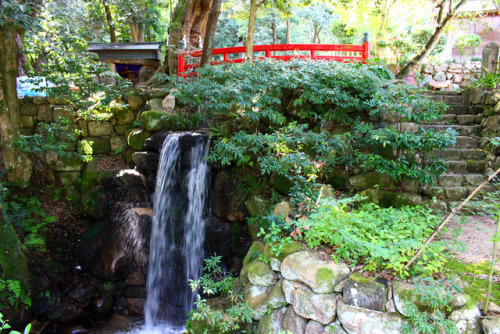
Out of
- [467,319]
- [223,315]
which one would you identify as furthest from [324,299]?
[223,315]

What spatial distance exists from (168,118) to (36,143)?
2.66 m

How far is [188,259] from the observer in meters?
6.45

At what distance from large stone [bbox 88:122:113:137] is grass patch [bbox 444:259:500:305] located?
7765 millimetres

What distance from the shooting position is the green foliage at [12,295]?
549 cm

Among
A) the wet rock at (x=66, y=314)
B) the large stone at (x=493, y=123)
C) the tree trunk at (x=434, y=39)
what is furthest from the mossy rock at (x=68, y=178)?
the large stone at (x=493, y=123)

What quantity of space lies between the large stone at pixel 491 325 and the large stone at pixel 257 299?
2.13 metres

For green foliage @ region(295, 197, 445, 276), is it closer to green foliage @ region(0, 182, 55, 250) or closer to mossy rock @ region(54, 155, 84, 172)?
green foliage @ region(0, 182, 55, 250)

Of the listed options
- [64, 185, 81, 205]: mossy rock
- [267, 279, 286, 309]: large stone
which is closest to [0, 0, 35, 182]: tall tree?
[64, 185, 81, 205]: mossy rock

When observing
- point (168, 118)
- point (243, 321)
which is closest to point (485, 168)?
point (243, 321)

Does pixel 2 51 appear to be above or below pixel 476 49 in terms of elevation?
below

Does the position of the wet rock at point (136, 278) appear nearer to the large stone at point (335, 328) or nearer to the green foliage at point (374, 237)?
the green foliage at point (374, 237)

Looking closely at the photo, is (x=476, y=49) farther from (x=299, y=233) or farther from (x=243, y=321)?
(x=243, y=321)

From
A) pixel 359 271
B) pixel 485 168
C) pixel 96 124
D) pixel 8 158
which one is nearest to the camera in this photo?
pixel 359 271

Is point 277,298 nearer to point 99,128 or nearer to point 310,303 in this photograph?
point 310,303
